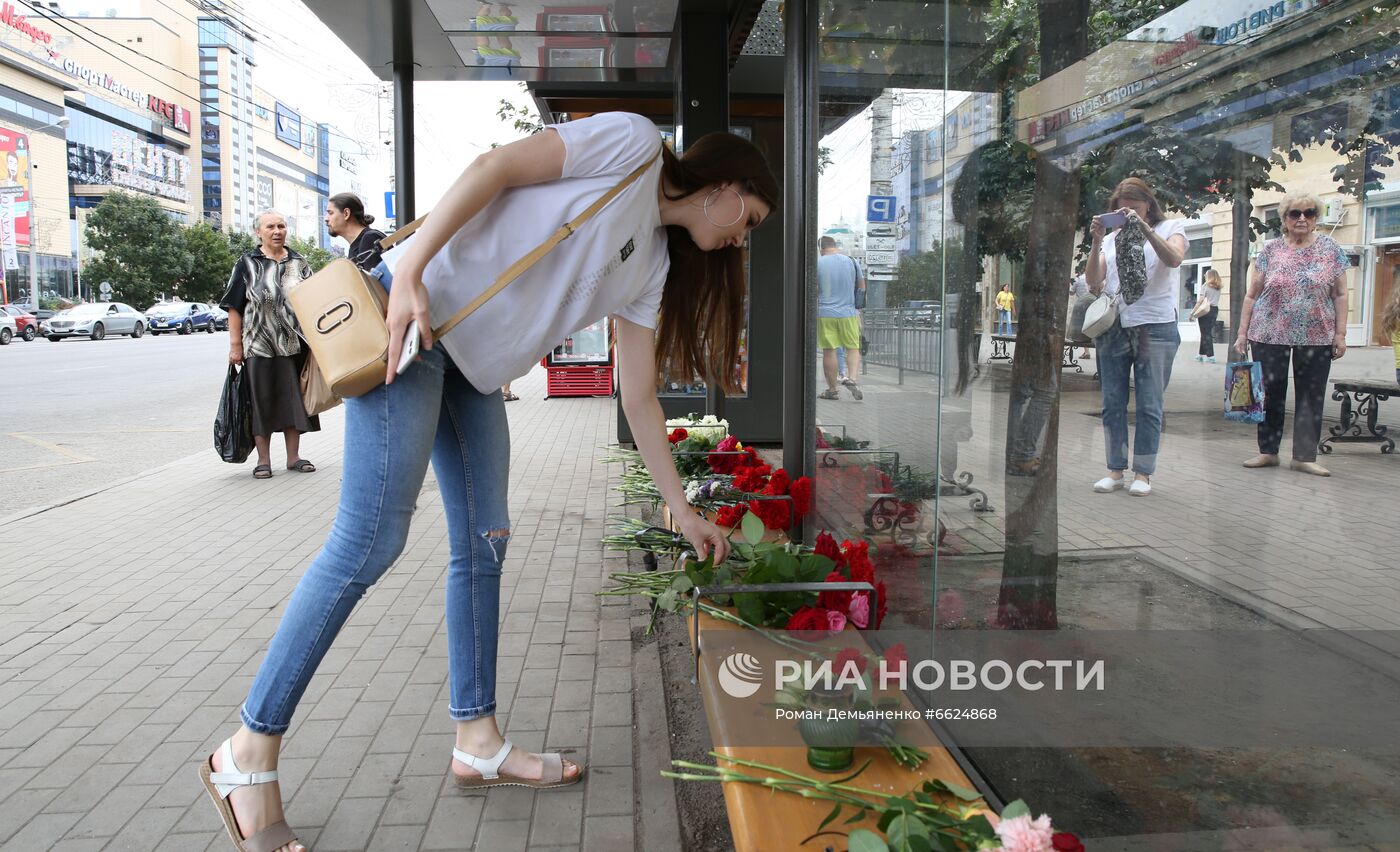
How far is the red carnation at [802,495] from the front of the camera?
3.75 metres

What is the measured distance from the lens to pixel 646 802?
2564 millimetres

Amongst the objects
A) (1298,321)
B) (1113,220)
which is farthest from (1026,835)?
(1113,220)

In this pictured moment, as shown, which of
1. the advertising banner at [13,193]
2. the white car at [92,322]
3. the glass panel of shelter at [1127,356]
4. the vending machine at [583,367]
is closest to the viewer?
the glass panel of shelter at [1127,356]

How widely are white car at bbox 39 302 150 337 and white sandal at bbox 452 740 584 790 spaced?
40.8 m

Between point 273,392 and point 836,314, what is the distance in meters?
5.29

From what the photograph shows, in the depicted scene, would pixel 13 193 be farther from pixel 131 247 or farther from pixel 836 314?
pixel 836 314

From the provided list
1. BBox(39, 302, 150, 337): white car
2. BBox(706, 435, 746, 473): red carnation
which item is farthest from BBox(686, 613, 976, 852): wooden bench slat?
BBox(39, 302, 150, 337): white car

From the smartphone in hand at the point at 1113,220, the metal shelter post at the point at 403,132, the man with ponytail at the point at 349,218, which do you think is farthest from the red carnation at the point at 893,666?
the metal shelter post at the point at 403,132

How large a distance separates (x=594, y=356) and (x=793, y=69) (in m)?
11.5

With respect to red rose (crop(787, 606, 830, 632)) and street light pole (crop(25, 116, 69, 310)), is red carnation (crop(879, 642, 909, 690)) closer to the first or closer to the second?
red rose (crop(787, 606, 830, 632))

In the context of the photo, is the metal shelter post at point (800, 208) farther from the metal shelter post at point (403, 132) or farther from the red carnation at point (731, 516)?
the metal shelter post at point (403, 132)

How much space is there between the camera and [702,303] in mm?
2602

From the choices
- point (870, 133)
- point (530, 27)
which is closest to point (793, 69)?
point (870, 133)

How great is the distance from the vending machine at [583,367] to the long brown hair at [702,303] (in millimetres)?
11924
